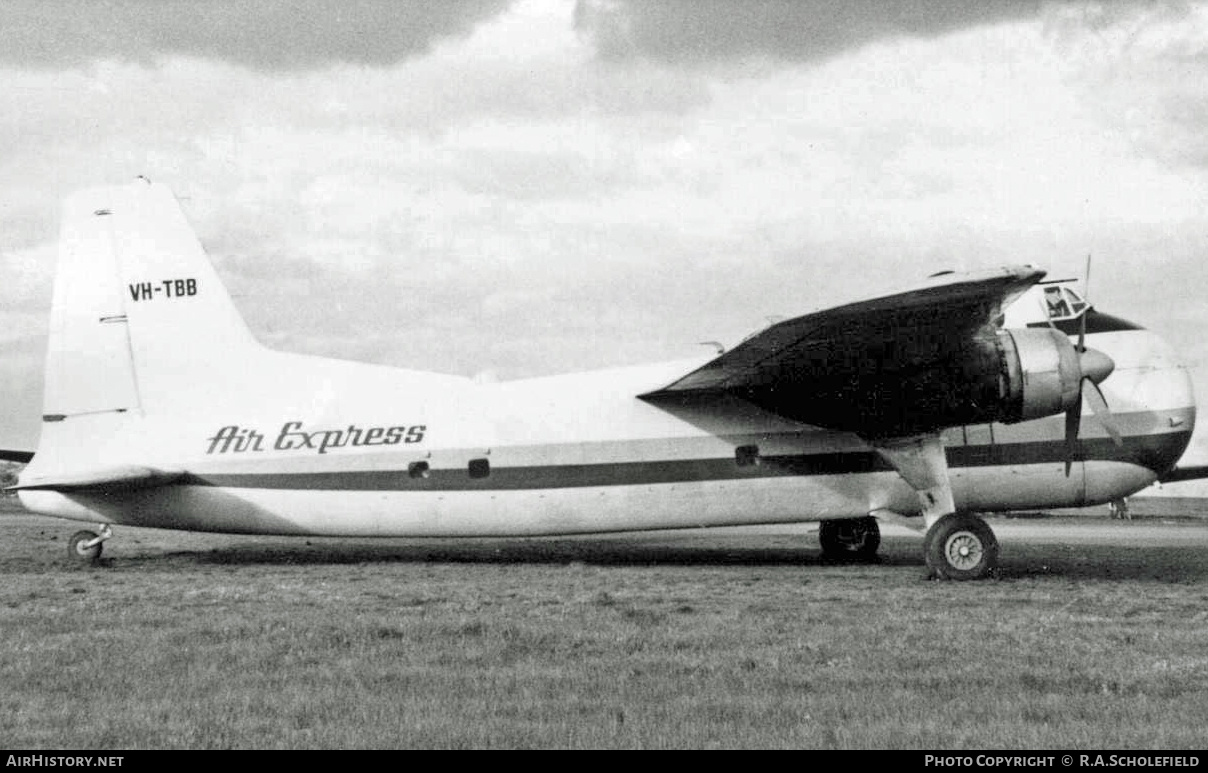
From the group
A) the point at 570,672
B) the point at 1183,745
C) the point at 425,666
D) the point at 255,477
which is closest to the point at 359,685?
the point at 425,666

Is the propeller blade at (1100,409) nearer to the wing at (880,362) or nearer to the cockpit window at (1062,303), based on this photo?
the cockpit window at (1062,303)

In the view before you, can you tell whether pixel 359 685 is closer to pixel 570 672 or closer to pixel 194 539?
pixel 570 672

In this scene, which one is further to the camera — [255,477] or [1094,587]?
[255,477]

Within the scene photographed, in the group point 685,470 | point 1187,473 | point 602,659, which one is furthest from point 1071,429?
point 1187,473

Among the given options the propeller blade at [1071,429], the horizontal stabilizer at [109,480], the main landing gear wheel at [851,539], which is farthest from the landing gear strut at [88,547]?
the propeller blade at [1071,429]

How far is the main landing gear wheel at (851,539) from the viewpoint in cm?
1485

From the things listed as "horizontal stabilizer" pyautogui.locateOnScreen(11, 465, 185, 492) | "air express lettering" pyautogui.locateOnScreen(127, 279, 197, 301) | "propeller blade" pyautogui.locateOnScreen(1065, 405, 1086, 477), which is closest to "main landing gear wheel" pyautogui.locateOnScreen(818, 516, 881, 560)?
"propeller blade" pyautogui.locateOnScreen(1065, 405, 1086, 477)

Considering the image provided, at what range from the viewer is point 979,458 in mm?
13570

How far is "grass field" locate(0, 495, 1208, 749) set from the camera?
5160mm

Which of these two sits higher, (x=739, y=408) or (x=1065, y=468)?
(x=739, y=408)

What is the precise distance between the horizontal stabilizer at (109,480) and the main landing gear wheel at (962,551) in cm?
913

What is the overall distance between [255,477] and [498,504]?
122 inches

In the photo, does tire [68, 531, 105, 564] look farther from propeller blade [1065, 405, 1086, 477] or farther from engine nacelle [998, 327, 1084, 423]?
propeller blade [1065, 405, 1086, 477]

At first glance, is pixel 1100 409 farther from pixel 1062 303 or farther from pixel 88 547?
pixel 88 547
